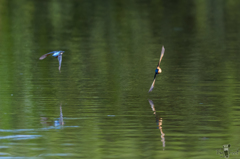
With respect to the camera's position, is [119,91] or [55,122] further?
[119,91]

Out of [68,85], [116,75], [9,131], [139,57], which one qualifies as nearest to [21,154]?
[9,131]

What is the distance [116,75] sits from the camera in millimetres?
16625

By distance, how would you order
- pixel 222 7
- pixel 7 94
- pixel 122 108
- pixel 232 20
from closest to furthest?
1. pixel 122 108
2. pixel 7 94
3. pixel 232 20
4. pixel 222 7

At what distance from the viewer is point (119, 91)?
14.2 metres

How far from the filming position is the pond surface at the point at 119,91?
947 cm

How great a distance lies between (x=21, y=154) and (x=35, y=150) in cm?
27

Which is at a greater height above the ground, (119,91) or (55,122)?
(119,91)

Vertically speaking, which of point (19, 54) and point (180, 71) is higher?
point (19, 54)

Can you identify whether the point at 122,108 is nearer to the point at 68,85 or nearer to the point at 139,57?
the point at 68,85

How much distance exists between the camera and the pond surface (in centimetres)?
947

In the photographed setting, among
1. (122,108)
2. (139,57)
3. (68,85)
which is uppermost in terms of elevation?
(139,57)

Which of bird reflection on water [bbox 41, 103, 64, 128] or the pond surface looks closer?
the pond surface

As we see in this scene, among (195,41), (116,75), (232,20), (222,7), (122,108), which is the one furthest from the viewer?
(222,7)

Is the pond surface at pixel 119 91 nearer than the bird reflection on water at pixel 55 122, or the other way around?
the pond surface at pixel 119 91
